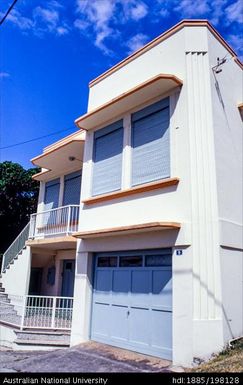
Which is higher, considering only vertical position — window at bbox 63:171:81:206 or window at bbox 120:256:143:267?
window at bbox 63:171:81:206

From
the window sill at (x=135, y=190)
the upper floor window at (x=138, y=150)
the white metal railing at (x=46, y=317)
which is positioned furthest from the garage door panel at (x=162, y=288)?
the white metal railing at (x=46, y=317)

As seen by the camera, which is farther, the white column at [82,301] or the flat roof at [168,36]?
the white column at [82,301]

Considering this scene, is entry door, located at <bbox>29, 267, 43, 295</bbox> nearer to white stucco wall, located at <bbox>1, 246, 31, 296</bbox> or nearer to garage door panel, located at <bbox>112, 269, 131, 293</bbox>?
white stucco wall, located at <bbox>1, 246, 31, 296</bbox>

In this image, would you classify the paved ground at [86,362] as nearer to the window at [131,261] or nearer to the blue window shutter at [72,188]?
the window at [131,261]

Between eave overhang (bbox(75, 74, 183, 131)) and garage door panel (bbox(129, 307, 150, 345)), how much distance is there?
575 centimetres

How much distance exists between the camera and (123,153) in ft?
31.7

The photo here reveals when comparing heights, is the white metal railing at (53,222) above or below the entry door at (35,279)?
above

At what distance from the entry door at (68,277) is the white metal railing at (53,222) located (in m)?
1.73

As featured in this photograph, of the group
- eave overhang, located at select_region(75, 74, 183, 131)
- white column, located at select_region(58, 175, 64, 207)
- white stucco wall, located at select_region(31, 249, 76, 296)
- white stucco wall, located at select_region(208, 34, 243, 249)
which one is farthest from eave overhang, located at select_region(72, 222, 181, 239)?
white column, located at select_region(58, 175, 64, 207)

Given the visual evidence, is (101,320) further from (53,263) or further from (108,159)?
(53,263)

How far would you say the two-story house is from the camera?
728 centimetres

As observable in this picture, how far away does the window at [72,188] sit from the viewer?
46.3 ft

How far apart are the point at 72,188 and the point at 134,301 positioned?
723 centimetres

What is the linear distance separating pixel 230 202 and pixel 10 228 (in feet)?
56.7
